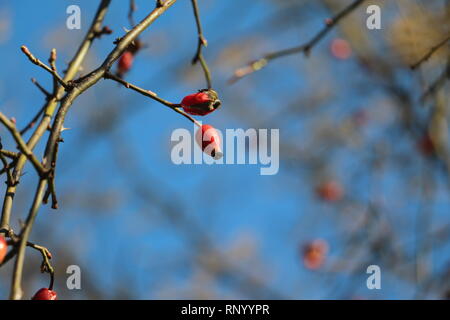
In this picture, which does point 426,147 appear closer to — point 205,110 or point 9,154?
point 205,110

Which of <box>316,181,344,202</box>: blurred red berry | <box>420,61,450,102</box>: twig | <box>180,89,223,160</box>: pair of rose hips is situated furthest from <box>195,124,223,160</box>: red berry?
<box>316,181,344,202</box>: blurred red berry

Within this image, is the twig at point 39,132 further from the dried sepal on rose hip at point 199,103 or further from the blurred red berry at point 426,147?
the blurred red berry at point 426,147

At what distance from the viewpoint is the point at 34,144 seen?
4.80 feet

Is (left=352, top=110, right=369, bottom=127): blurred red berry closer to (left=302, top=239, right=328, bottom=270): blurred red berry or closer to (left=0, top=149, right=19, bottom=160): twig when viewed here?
(left=302, top=239, right=328, bottom=270): blurred red berry

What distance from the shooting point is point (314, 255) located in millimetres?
5125

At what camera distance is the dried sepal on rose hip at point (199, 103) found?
173 centimetres

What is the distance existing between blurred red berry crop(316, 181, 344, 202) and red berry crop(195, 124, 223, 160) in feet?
13.6

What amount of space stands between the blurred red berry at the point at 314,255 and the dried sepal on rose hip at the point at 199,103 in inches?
142

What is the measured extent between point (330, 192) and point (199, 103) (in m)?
4.33

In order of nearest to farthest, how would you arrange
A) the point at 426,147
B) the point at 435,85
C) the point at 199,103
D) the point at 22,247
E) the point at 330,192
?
the point at 22,247 → the point at 199,103 → the point at 435,85 → the point at 426,147 → the point at 330,192

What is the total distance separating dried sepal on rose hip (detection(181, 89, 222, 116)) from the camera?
68.1 inches

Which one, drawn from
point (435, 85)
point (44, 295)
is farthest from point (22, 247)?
point (435, 85)
